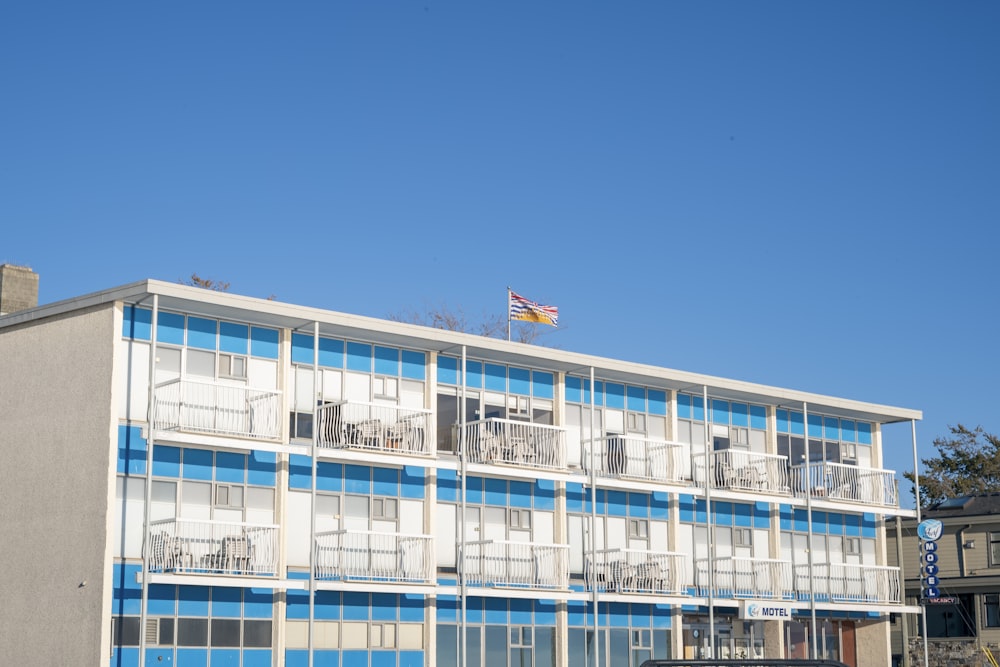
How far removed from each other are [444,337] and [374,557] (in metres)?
5.46

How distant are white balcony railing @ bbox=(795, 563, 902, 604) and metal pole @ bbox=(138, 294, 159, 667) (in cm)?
1978

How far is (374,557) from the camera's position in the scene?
33906mm

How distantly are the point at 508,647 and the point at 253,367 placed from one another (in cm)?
939

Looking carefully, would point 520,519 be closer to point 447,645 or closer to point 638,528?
point 447,645

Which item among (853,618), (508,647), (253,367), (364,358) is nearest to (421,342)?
(364,358)

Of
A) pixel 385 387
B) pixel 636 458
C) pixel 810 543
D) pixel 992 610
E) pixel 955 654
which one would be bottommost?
pixel 955 654

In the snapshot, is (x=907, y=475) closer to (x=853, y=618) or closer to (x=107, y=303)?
(x=853, y=618)

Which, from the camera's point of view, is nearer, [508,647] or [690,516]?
[508,647]

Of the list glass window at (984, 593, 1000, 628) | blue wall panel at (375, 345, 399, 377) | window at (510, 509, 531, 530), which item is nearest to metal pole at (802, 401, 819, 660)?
window at (510, 509, 531, 530)

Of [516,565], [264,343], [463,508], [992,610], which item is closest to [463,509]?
[463,508]

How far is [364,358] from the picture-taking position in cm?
3531

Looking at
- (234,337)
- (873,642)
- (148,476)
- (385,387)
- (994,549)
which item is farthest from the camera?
(994,549)

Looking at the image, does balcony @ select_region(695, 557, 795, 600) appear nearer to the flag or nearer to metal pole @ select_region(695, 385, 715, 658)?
metal pole @ select_region(695, 385, 715, 658)

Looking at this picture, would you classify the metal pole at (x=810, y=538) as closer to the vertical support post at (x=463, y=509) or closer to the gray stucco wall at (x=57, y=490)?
the vertical support post at (x=463, y=509)
